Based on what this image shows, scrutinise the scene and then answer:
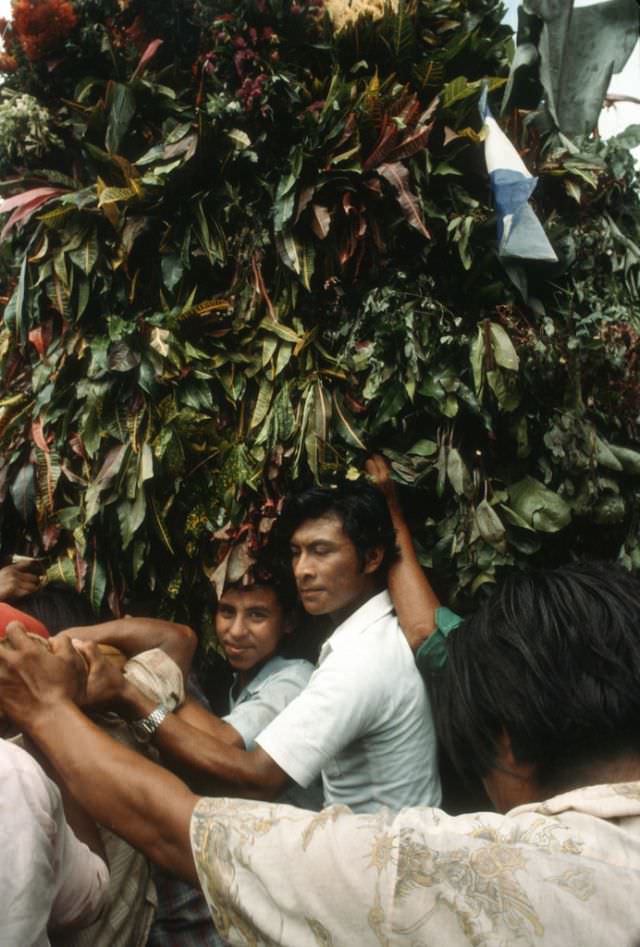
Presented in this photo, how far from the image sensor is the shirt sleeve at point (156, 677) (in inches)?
68.2

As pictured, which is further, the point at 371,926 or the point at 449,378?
the point at 449,378

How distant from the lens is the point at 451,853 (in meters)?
1.08

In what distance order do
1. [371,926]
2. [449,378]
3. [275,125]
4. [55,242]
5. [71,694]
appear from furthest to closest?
[55,242] → [275,125] → [449,378] → [71,694] → [371,926]

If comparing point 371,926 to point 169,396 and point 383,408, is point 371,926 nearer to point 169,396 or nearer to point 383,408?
point 383,408

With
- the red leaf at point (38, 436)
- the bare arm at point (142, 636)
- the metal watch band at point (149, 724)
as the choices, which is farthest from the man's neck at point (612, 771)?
the red leaf at point (38, 436)

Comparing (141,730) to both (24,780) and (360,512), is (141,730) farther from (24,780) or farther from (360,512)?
(360,512)

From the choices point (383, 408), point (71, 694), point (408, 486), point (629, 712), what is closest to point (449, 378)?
point (383, 408)

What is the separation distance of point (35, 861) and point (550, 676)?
802 mm

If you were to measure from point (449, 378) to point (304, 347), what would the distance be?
42 cm

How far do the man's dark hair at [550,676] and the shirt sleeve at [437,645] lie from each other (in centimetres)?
59

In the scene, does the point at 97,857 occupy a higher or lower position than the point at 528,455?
lower

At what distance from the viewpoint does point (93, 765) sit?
1.27 meters

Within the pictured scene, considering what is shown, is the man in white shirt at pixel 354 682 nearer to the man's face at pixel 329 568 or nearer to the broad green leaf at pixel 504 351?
the man's face at pixel 329 568

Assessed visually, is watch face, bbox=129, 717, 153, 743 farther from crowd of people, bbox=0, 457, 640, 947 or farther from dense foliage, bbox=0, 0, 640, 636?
dense foliage, bbox=0, 0, 640, 636
